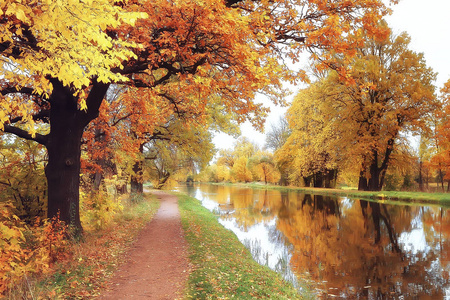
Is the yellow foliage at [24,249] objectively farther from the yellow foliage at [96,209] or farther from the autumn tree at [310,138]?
the autumn tree at [310,138]

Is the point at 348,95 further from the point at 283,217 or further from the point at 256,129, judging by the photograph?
the point at 256,129

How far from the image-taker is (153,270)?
6.56m

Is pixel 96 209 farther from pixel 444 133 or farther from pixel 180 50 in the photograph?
pixel 444 133

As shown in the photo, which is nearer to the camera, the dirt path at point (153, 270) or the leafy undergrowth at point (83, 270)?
the leafy undergrowth at point (83, 270)

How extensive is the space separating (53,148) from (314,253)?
8207mm

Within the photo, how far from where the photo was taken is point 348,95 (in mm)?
25734

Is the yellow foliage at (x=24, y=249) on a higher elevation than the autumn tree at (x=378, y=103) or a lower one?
lower

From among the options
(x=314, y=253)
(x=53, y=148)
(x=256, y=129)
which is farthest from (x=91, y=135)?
(x=314, y=253)

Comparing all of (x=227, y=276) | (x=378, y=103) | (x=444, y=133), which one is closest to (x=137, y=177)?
(x=227, y=276)

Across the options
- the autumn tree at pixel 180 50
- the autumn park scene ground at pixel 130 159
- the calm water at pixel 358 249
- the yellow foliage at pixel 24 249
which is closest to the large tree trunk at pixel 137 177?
the autumn park scene ground at pixel 130 159

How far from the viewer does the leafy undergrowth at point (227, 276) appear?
5.43 m

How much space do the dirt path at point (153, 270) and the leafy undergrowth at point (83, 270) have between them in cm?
29

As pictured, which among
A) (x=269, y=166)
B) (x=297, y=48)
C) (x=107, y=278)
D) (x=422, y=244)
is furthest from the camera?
(x=269, y=166)

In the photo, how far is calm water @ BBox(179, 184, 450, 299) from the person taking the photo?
6816 millimetres
